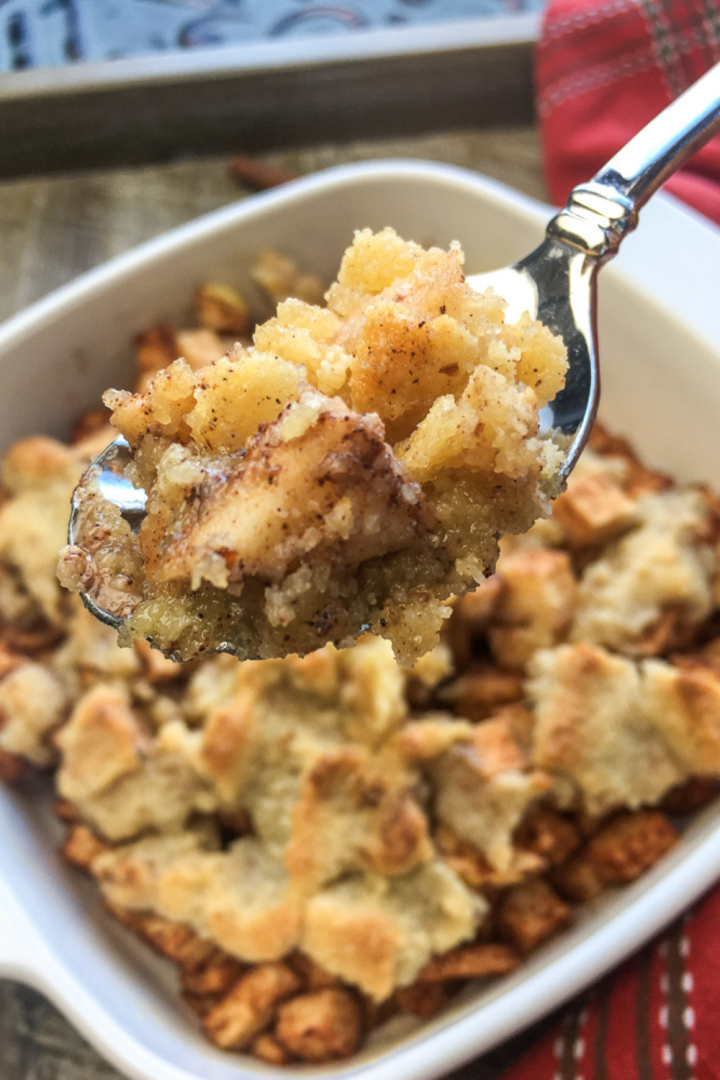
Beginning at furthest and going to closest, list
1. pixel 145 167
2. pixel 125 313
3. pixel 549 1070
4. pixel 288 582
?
pixel 145 167 < pixel 125 313 < pixel 549 1070 < pixel 288 582

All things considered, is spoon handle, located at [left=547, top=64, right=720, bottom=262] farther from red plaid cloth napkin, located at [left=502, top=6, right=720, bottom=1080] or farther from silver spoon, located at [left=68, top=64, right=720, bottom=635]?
red plaid cloth napkin, located at [left=502, top=6, right=720, bottom=1080]

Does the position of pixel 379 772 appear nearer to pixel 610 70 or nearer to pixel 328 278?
pixel 328 278

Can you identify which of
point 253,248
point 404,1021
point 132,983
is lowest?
point 132,983

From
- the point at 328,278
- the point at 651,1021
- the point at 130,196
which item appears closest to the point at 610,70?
the point at 328,278

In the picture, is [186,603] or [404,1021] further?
[404,1021]

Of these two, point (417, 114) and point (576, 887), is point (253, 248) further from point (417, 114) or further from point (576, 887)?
point (576, 887)

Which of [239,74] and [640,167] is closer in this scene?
[640,167]

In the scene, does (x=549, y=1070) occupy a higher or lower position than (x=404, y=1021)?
higher

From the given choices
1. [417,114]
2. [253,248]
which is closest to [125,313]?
[253,248]
